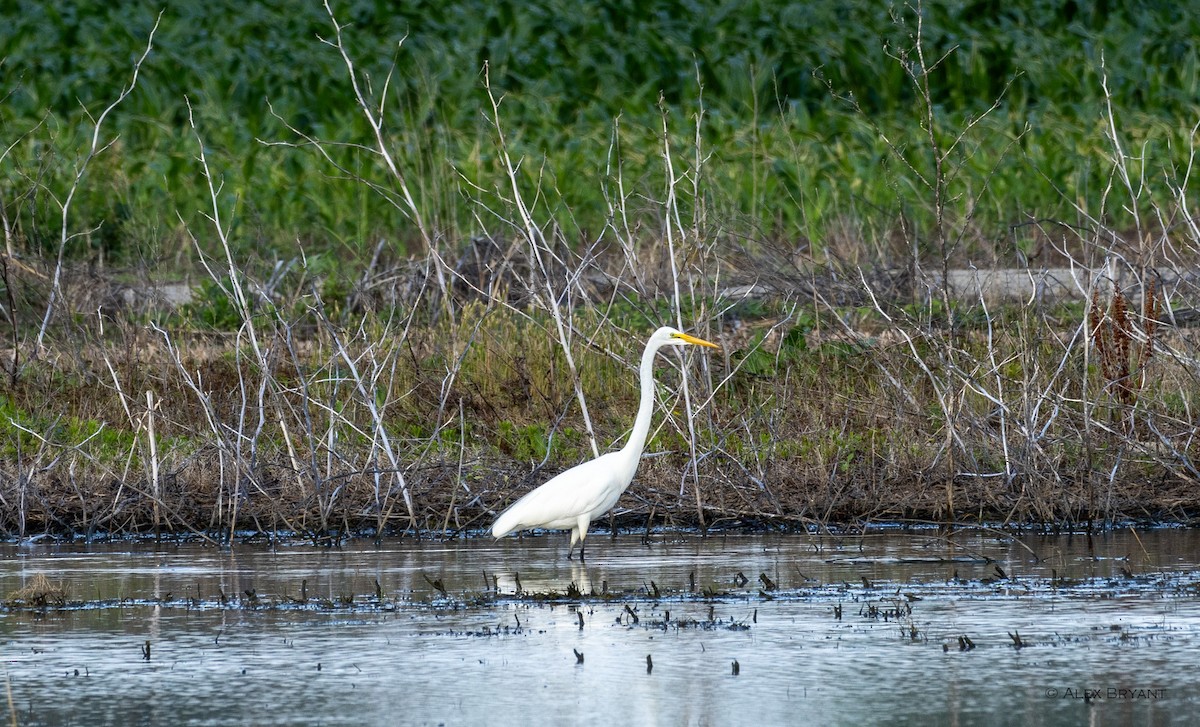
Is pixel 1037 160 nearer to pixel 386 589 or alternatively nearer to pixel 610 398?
pixel 610 398

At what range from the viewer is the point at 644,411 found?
8.62m

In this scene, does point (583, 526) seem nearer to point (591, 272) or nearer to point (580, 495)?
Answer: point (580, 495)

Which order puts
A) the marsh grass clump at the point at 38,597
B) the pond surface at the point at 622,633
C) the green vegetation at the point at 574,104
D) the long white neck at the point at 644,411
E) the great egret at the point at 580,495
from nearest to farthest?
the pond surface at the point at 622,633, the marsh grass clump at the point at 38,597, the great egret at the point at 580,495, the long white neck at the point at 644,411, the green vegetation at the point at 574,104

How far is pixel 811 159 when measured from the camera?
1925 centimetres

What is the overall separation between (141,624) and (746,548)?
3.09 m

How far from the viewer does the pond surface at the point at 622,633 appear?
531cm

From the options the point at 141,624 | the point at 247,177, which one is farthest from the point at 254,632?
the point at 247,177

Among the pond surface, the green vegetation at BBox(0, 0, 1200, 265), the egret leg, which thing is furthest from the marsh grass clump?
the green vegetation at BBox(0, 0, 1200, 265)

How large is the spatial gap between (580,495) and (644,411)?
22.9 inches
